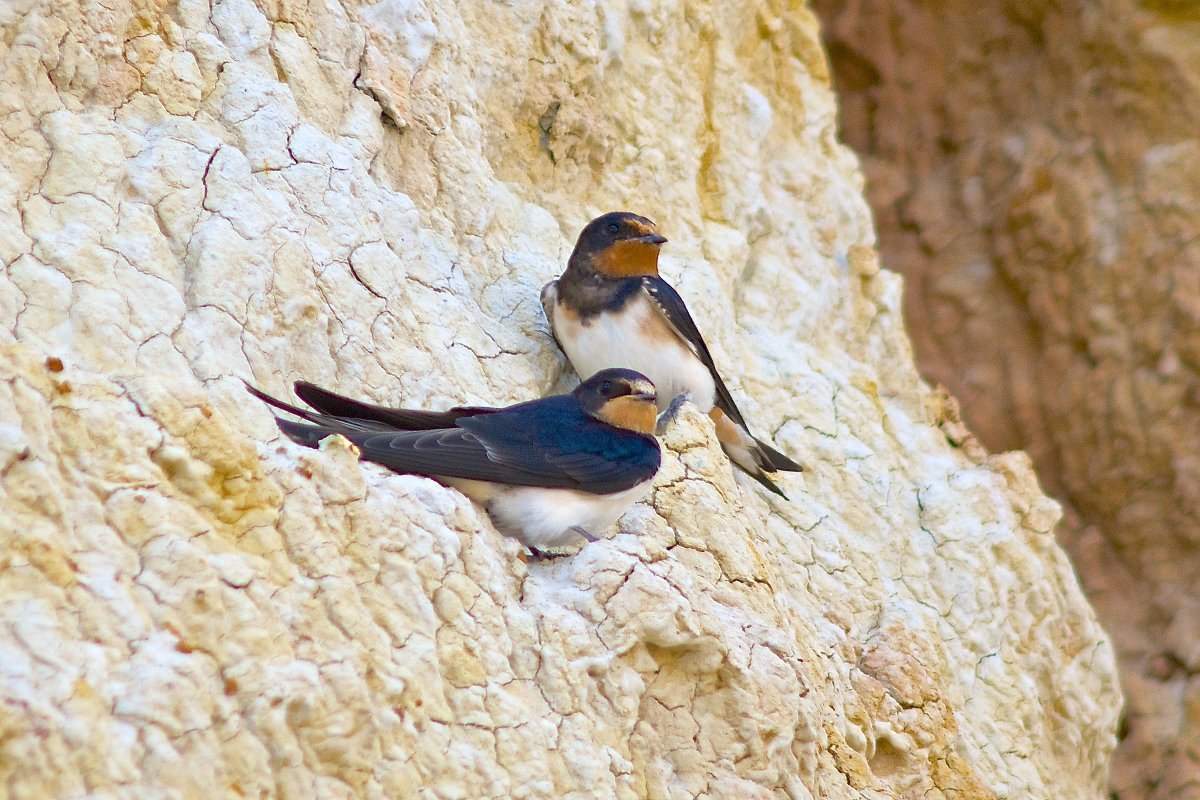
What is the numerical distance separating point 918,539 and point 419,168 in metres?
1.53

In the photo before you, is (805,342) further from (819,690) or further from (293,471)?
(293,471)

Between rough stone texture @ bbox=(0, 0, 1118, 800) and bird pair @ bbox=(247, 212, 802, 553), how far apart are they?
0.29ft

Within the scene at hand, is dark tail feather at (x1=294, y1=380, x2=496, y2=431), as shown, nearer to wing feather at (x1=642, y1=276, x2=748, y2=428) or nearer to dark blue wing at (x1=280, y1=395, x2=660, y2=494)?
dark blue wing at (x1=280, y1=395, x2=660, y2=494)

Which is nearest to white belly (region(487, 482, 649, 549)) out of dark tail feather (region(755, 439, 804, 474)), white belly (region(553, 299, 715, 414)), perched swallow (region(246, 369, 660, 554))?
perched swallow (region(246, 369, 660, 554))

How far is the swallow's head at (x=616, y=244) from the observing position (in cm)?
346

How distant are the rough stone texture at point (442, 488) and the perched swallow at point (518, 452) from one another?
3.9 inches

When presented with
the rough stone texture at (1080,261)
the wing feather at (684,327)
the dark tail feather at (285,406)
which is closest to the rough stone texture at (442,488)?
the dark tail feather at (285,406)

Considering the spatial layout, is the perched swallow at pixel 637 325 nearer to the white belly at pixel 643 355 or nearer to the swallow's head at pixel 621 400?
the white belly at pixel 643 355

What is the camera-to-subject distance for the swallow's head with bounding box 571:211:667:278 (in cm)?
346

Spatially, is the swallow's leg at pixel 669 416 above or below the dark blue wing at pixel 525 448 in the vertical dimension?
below

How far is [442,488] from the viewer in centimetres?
235

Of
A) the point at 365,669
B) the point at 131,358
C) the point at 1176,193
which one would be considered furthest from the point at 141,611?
the point at 1176,193

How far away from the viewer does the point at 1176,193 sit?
223 inches

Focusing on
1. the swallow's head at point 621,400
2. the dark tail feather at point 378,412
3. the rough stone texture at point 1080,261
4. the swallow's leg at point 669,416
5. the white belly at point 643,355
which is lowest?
the rough stone texture at point 1080,261
